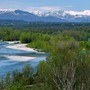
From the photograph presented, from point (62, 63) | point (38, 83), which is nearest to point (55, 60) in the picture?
point (62, 63)

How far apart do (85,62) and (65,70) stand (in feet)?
6.49

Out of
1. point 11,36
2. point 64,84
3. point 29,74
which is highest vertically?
point 64,84

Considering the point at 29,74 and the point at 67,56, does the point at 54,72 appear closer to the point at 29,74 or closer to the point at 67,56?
the point at 67,56

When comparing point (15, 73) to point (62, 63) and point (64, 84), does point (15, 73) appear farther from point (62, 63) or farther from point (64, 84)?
point (64, 84)

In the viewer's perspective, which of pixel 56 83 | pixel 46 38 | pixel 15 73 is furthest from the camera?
pixel 46 38

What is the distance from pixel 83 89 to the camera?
21.1 m

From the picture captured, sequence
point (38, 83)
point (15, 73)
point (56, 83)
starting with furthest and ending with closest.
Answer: point (15, 73) → point (38, 83) → point (56, 83)

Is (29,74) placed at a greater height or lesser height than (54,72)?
lesser

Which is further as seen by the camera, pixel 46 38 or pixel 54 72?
pixel 46 38

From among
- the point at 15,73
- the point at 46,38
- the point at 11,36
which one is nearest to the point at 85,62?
the point at 15,73

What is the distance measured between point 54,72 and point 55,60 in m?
1.56

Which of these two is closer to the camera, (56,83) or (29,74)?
(56,83)

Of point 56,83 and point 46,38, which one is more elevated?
point 56,83

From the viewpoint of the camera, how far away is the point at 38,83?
2683cm
